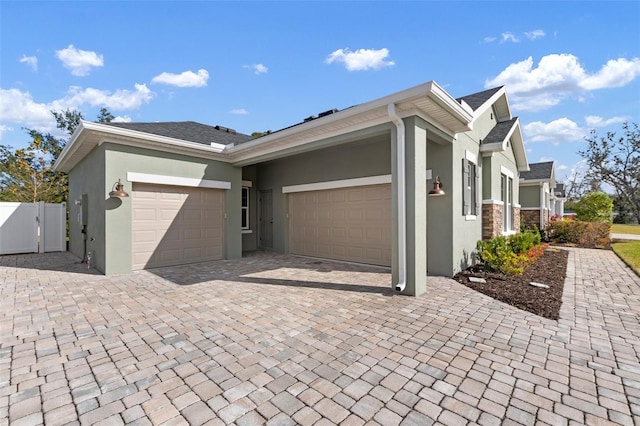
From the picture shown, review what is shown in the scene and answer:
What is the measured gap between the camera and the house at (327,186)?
5.09 m

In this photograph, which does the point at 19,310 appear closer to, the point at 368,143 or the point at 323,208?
the point at 323,208

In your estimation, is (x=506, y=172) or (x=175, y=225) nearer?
(x=175, y=225)

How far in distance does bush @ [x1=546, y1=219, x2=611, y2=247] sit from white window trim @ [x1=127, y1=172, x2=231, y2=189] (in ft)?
49.5

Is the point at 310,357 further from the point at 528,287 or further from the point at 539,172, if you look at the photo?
the point at 539,172

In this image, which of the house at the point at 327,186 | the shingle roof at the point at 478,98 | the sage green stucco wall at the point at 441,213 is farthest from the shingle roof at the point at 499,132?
the sage green stucco wall at the point at 441,213

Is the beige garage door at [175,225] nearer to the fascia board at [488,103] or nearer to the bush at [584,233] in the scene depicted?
the fascia board at [488,103]

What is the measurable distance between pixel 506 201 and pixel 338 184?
640 centimetres

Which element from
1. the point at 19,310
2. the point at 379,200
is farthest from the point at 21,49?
the point at 379,200

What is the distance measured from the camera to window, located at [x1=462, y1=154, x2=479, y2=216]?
6781 millimetres

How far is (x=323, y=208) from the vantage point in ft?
29.1

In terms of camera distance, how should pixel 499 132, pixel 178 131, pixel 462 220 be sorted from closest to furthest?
pixel 462 220 → pixel 499 132 → pixel 178 131

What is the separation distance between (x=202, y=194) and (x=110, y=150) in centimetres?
240

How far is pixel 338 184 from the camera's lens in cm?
831

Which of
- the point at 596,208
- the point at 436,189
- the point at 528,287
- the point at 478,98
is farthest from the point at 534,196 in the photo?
the point at 436,189
